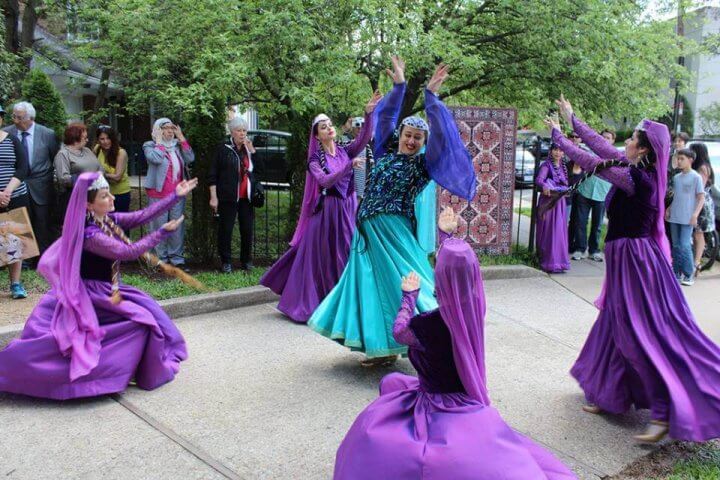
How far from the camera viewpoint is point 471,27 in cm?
939

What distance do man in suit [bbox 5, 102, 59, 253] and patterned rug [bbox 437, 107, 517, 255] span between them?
4835 mm

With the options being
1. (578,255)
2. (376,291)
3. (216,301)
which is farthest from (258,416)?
(578,255)

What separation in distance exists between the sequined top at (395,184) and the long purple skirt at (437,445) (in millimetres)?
1920

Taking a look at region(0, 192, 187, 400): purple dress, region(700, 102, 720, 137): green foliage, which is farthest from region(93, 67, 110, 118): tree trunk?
region(700, 102, 720, 137): green foliage

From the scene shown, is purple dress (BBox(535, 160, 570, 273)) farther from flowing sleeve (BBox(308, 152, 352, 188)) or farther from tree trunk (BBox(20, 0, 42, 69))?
tree trunk (BBox(20, 0, 42, 69))

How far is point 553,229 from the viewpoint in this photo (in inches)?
352

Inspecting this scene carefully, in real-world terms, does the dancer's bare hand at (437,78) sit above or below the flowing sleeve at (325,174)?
above

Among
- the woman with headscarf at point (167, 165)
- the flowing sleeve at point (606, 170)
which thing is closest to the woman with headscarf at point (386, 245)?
the flowing sleeve at point (606, 170)

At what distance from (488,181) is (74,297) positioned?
6317mm

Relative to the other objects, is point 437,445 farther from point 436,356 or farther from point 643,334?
point 643,334

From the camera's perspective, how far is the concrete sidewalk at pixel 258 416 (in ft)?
12.1

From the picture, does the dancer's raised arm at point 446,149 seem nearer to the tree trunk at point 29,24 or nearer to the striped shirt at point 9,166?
the striped shirt at point 9,166

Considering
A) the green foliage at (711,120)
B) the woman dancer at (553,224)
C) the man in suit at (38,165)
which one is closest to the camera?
the man in suit at (38,165)

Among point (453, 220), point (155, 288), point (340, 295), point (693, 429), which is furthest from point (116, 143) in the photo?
point (693, 429)
